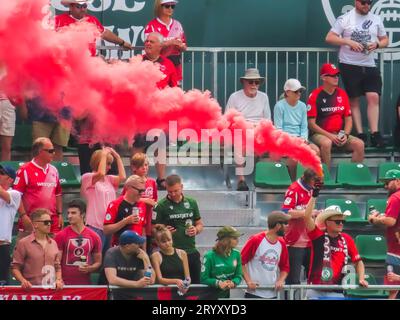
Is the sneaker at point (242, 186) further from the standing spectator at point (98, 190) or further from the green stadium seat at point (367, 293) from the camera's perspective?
the green stadium seat at point (367, 293)

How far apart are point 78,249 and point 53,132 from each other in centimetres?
268

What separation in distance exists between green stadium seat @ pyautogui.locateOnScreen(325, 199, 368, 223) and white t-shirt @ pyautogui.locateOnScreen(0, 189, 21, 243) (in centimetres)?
376

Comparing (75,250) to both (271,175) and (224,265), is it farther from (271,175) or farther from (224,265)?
(271,175)

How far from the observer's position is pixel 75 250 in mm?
14484

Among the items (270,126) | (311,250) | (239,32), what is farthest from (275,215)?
(239,32)

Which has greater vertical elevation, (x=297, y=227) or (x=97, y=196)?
(x=97, y=196)

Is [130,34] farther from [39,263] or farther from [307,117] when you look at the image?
[39,263]

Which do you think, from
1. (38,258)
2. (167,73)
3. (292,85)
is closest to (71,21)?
(167,73)

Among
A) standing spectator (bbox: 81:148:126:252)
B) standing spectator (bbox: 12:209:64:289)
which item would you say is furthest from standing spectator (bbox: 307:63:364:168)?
standing spectator (bbox: 12:209:64:289)

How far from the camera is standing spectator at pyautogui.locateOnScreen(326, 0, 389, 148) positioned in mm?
17797

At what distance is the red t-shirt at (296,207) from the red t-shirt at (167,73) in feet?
7.46

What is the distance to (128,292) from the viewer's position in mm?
13812

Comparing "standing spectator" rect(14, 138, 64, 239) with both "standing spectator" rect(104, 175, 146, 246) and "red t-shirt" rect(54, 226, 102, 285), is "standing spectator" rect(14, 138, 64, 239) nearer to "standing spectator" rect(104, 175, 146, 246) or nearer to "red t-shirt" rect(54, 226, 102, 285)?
"red t-shirt" rect(54, 226, 102, 285)

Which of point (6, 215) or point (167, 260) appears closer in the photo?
point (167, 260)
